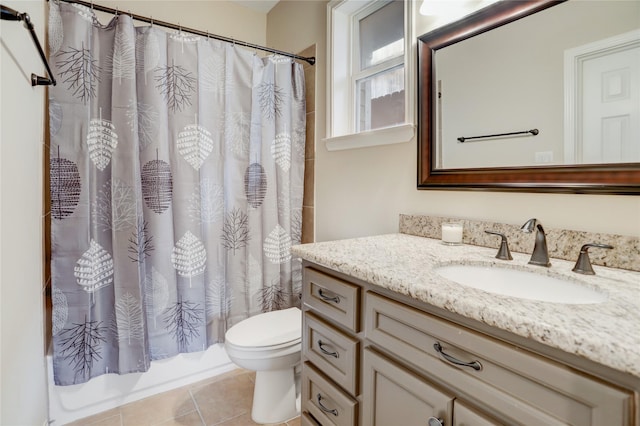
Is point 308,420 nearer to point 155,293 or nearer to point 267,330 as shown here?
point 267,330

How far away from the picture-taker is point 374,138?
166 cm

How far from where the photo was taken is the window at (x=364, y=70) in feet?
5.78

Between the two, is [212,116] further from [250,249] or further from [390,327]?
[390,327]

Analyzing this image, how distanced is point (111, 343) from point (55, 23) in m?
1.50

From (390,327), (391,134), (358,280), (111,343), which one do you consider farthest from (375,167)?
(111,343)

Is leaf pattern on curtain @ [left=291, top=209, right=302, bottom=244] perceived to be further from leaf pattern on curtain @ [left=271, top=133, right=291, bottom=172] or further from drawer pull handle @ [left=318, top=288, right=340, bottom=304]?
drawer pull handle @ [left=318, top=288, right=340, bottom=304]

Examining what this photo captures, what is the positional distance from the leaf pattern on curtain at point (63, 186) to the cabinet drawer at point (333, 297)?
114 centimetres

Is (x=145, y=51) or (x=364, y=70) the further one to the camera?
(x=364, y=70)

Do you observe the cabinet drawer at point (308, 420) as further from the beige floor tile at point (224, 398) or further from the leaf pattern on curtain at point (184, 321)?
the leaf pattern on curtain at point (184, 321)

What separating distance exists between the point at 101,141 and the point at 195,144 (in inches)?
16.9

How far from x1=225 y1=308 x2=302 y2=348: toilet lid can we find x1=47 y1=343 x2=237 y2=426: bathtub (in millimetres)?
464

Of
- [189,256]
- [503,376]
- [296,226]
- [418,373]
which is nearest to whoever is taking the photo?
[503,376]

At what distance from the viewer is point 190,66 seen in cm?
174

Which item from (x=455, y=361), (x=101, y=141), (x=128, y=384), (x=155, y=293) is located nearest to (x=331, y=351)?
(x=455, y=361)
